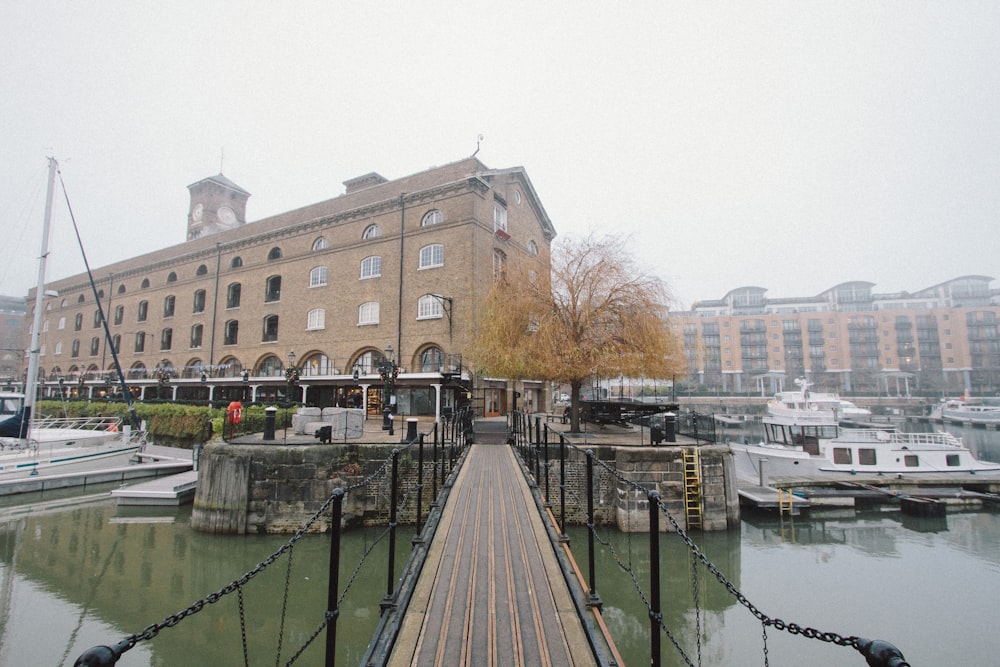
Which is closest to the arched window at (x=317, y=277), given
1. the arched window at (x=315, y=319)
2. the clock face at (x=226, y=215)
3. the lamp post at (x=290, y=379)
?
the arched window at (x=315, y=319)

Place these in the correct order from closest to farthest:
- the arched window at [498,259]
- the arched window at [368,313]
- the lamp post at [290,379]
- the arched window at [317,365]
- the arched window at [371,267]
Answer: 1. the lamp post at [290,379]
2. the arched window at [498,259]
3. the arched window at [368,313]
4. the arched window at [371,267]
5. the arched window at [317,365]

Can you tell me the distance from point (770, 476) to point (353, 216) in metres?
24.3

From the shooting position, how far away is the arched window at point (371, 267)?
25562 millimetres

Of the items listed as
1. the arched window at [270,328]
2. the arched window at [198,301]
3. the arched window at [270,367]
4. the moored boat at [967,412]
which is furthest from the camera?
the moored boat at [967,412]

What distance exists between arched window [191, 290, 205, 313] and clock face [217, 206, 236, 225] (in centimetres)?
1380

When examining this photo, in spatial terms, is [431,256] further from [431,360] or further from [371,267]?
[431,360]

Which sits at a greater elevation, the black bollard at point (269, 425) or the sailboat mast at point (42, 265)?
the sailboat mast at point (42, 265)

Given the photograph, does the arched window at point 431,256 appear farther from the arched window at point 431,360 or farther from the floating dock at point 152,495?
the floating dock at point 152,495

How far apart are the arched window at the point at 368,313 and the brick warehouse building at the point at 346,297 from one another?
0.19 ft

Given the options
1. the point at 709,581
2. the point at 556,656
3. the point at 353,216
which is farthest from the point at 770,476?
the point at 353,216

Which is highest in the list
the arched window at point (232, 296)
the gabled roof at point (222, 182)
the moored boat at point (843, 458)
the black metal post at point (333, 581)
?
the gabled roof at point (222, 182)

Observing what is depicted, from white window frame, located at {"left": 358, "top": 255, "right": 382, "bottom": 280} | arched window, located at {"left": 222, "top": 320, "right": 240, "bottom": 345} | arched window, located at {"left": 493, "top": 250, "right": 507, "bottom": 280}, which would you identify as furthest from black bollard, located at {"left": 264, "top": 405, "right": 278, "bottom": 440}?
arched window, located at {"left": 222, "top": 320, "right": 240, "bottom": 345}

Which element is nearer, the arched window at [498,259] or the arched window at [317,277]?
the arched window at [498,259]

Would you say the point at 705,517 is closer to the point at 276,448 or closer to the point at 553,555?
the point at 553,555
